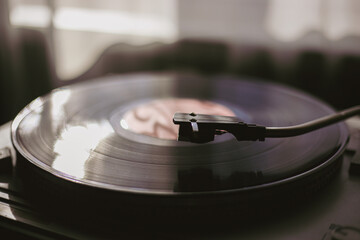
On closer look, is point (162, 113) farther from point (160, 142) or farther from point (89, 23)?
point (89, 23)

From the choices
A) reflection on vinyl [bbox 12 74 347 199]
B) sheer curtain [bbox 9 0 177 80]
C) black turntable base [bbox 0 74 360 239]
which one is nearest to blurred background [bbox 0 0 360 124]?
sheer curtain [bbox 9 0 177 80]

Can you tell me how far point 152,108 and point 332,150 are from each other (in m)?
0.38

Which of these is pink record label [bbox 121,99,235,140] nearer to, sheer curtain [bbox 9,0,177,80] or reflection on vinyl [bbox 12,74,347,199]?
reflection on vinyl [bbox 12,74,347,199]

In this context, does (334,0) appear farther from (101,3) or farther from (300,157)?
(101,3)

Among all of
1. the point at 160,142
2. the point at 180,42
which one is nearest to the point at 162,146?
the point at 160,142

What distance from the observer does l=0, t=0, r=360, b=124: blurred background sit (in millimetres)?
1130

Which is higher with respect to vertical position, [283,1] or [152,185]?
[283,1]

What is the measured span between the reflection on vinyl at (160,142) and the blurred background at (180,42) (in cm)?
32

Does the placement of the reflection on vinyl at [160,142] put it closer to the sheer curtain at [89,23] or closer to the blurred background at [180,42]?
the blurred background at [180,42]

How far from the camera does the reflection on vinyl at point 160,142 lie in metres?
0.53

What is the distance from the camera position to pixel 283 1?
3.72 ft

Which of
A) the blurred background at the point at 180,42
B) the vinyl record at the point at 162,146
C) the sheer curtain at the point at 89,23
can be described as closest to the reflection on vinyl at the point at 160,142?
the vinyl record at the point at 162,146

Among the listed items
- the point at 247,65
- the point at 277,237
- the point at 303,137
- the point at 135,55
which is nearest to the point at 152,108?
the point at 303,137

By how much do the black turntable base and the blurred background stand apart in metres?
0.43
